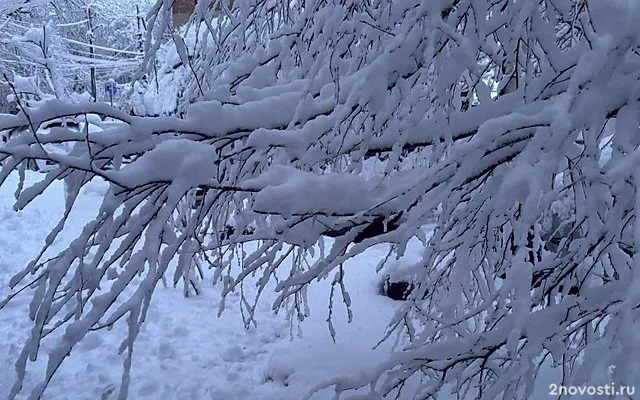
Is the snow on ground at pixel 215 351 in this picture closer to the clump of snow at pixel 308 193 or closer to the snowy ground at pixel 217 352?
the snowy ground at pixel 217 352

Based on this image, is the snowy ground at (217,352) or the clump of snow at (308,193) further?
the snowy ground at (217,352)

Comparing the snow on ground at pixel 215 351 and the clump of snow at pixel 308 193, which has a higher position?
the snow on ground at pixel 215 351

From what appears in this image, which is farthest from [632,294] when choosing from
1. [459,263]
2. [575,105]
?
[459,263]

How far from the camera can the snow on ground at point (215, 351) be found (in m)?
4.34

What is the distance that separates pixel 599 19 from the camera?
1.33 metres

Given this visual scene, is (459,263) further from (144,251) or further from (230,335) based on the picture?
(230,335)

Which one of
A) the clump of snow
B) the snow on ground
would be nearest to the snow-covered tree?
the clump of snow

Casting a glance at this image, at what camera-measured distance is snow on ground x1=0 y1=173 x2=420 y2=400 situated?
4.34 meters

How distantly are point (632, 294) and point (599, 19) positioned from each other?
0.63 m

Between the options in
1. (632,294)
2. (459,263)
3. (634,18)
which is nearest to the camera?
(632,294)

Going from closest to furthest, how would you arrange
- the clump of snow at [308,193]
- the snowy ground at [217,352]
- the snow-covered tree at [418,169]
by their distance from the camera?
the snow-covered tree at [418,169], the clump of snow at [308,193], the snowy ground at [217,352]

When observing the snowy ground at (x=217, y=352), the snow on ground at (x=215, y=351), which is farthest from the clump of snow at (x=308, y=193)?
the snow on ground at (x=215, y=351)

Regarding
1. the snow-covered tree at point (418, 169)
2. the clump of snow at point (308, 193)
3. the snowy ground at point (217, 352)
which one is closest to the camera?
the snow-covered tree at point (418, 169)

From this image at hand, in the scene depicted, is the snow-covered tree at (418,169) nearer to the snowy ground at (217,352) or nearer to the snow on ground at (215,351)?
the snowy ground at (217,352)
